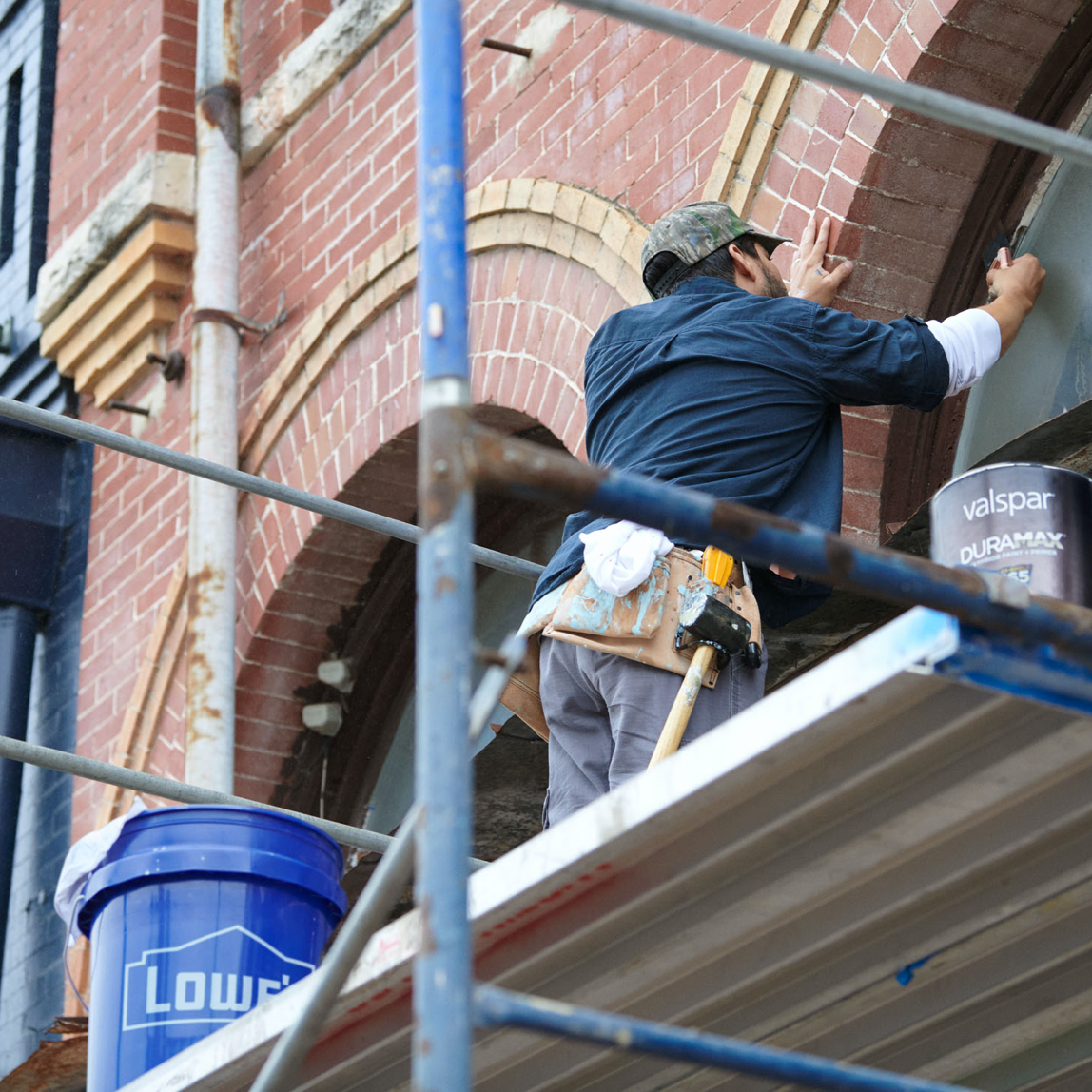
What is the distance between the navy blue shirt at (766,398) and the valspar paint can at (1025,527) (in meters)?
1.10

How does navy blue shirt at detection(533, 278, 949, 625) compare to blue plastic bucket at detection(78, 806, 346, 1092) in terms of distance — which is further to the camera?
blue plastic bucket at detection(78, 806, 346, 1092)

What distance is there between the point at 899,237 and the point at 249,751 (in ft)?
10.5

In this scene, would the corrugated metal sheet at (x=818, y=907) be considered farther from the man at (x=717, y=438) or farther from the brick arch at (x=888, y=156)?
the brick arch at (x=888, y=156)

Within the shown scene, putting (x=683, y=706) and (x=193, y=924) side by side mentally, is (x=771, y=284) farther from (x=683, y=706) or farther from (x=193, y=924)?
(x=193, y=924)

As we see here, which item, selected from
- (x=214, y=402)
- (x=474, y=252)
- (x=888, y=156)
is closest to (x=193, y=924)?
(x=888, y=156)

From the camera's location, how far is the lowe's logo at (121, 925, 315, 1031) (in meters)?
3.70

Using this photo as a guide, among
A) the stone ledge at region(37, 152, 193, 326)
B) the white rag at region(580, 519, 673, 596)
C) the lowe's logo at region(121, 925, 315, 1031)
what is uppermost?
the stone ledge at region(37, 152, 193, 326)

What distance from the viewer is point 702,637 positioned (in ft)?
10.6

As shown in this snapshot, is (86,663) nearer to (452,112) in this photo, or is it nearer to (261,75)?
(261,75)

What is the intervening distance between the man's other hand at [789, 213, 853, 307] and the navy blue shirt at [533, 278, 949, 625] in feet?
1.75

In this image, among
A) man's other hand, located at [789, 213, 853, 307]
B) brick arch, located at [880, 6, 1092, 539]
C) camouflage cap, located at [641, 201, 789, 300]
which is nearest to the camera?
camouflage cap, located at [641, 201, 789, 300]

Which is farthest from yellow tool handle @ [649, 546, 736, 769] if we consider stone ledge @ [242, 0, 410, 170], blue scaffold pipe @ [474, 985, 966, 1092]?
stone ledge @ [242, 0, 410, 170]

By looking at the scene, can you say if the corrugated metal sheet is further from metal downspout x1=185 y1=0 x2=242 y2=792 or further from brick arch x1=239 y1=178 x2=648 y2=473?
metal downspout x1=185 y1=0 x2=242 y2=792

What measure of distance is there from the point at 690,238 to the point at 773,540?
201cm
